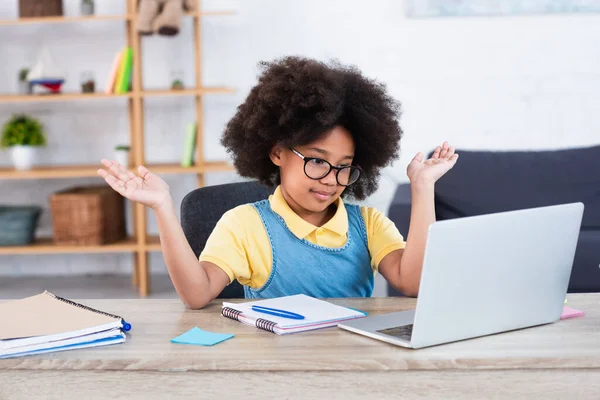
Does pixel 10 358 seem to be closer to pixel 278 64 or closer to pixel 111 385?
pixel 111 385

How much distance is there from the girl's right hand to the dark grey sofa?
2.00 m

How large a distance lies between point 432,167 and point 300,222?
0.97 feet

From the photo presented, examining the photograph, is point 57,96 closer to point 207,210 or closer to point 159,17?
point 159,17

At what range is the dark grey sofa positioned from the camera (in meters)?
3.49

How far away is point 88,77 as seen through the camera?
4.37m

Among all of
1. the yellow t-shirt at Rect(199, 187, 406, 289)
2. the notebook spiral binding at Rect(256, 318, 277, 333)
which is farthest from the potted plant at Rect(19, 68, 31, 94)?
the notebook spiral binding at Rect(256, 318, 277, 333)

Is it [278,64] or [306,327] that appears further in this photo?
[278,64]

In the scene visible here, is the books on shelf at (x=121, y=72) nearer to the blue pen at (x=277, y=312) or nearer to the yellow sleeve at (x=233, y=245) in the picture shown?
the yellow sleeve at (x=233, y=245)

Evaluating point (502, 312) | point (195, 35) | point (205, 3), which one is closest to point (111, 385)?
point (502, 312)

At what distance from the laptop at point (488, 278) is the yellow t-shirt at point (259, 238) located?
391 millimetres

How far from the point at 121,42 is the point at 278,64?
3.05 meters

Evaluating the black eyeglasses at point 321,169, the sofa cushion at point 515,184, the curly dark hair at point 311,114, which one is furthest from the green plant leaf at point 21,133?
the black eyeglasses at point 321,169

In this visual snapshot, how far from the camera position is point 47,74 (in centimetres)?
432

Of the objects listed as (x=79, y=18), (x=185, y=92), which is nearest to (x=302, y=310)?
(x=185, y=92)
